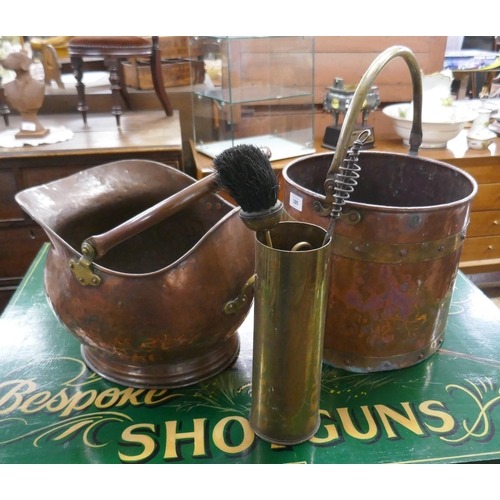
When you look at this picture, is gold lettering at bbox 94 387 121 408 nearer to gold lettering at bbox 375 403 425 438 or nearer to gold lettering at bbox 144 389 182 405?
gold lettering at bbox 144 389 182 405

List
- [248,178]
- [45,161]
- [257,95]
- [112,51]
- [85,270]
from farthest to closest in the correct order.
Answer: [257,95]
[112,51]
[45,161]
[85,270]
[248,178]

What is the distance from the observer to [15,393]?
2.76 ft

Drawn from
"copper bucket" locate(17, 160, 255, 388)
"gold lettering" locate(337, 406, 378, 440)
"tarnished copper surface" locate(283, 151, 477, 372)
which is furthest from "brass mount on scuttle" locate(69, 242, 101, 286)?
"gold lettering" locate(337, 406, 378, 440)

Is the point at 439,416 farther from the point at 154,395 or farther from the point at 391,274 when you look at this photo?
the point at 154,395

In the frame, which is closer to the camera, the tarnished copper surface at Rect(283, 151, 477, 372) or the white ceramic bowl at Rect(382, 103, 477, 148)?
the tarnished copper surface at Rect(283, 151, 477, 372)

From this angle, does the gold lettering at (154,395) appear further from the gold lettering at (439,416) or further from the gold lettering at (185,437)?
the gold lettering at (439,416)

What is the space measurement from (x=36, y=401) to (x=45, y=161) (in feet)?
3.75

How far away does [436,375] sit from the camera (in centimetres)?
88

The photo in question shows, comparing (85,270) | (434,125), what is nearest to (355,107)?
(85,270)

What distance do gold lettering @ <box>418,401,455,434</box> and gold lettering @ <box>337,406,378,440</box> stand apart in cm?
9

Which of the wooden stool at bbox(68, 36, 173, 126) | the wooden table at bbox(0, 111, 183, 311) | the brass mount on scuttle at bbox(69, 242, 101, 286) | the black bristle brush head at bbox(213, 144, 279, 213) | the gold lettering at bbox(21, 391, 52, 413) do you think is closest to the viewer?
the black bristle brush head at bbox(213, 144, 279, 213)

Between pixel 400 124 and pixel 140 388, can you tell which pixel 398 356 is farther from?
pixel 400 124

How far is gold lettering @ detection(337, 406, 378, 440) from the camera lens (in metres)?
0.76

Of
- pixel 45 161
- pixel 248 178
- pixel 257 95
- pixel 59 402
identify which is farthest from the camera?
pixel 257 95
